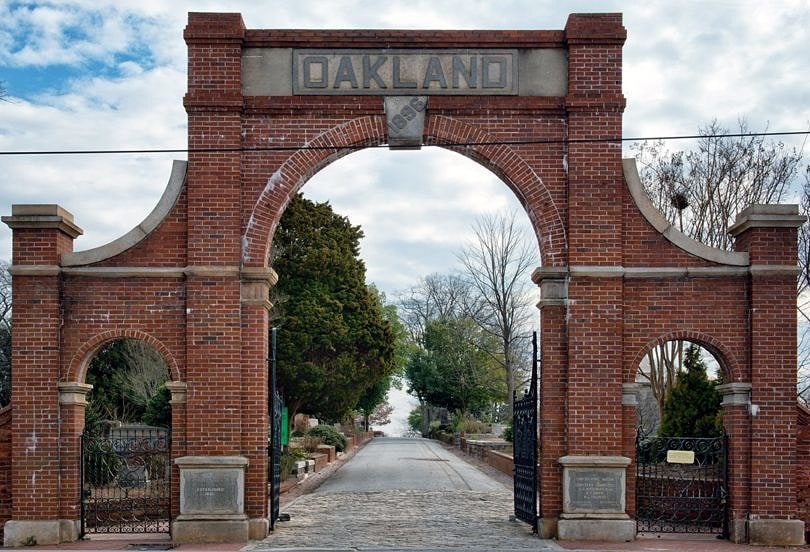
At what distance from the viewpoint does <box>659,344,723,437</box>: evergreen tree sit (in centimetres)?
1956

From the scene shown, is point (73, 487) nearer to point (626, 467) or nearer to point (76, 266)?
point (76, 266)

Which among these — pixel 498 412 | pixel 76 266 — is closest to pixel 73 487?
pixel 76 266

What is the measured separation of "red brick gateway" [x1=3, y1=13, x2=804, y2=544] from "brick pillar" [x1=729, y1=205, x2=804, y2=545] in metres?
0.03

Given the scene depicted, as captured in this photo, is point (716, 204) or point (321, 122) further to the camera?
point (716, 204)

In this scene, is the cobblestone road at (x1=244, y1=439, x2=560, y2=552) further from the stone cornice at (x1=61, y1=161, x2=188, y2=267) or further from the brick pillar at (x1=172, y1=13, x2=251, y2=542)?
the stone cornice at (x1=61, y1=161, x2=188, y2=267)

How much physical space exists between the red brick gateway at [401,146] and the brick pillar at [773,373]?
3cm

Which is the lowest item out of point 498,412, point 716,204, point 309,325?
point 498,412

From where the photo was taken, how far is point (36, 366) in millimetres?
15008

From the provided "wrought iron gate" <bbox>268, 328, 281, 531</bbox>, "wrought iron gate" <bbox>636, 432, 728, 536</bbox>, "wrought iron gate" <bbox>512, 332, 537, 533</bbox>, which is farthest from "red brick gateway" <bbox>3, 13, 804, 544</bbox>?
"wrought iron gate" <bbox>268, 328, 281, 531</bbox>

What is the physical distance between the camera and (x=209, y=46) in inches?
610

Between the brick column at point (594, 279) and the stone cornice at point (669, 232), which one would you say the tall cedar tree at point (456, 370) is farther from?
the brick column at point (594, 279)

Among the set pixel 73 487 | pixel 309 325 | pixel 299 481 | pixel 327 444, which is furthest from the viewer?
pixel 327 444

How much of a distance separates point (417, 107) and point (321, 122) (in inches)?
57.9

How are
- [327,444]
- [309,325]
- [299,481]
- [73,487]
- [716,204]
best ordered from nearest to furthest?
[73,487], [716,204], [299,481], [309,325], [327,444]
